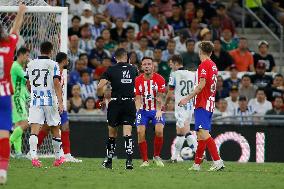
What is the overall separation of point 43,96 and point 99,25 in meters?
9.13

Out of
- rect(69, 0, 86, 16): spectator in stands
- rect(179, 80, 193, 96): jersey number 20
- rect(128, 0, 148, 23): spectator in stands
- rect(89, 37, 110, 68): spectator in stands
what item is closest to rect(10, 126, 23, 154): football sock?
rect(179, 80, 193, 96): jersey number 20

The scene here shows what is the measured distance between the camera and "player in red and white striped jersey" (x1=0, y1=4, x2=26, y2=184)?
13.2m

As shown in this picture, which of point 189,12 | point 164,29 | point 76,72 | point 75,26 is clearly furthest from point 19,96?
point 189,12

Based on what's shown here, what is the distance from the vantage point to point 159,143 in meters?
19.2

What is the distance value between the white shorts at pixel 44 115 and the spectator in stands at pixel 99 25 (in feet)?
28.3

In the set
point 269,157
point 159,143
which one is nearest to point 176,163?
point 159,143

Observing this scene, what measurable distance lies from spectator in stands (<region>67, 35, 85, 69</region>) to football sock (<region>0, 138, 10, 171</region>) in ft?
37.2

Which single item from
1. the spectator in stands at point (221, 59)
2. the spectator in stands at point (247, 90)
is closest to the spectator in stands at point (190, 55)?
the spectator in stands at point (221, 59)

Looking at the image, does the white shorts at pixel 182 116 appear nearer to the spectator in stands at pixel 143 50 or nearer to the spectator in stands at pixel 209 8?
the spectator in stands at pixel 143 50

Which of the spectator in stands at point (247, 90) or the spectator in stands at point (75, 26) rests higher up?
the spectator in stands at point (75, 26)

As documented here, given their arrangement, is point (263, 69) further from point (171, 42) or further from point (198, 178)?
point (198, 178)

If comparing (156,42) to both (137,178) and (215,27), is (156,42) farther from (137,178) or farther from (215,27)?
(137,178)

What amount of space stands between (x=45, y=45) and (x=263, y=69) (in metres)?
9.29

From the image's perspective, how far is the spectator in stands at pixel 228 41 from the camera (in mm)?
26717
